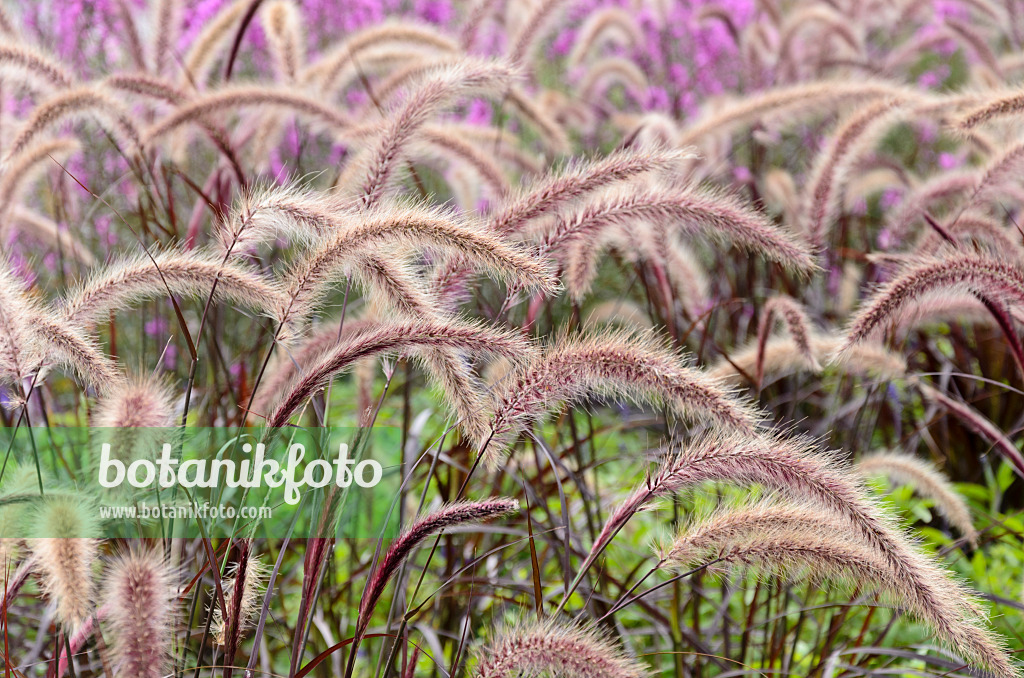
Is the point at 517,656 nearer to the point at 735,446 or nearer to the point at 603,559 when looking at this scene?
the point at 735,446

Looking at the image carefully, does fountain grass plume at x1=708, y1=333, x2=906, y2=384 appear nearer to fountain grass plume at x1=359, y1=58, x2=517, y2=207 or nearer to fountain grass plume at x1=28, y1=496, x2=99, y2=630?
fountain grass plume at x1=359, y1=58, x2=517, y2=207

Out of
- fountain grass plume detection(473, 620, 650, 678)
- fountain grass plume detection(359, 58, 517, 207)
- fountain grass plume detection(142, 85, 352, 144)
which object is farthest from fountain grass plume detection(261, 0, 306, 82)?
fountain grass plume detection(473, 620, 650, 678)

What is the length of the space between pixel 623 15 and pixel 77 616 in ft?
14.0

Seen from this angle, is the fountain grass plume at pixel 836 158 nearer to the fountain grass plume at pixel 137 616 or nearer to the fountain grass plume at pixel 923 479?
the fountain grass plume at pixel 923 479

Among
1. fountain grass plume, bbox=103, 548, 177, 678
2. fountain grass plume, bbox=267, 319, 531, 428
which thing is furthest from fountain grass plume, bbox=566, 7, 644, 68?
fountain grass plume, bbox=103, 548, 177, 678

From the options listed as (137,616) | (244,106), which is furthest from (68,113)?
(137,616)

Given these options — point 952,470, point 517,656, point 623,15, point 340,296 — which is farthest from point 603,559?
point 623,15

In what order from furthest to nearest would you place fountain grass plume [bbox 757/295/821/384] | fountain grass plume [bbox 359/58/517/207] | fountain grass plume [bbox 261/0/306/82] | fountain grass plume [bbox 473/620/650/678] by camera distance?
fountain grass plume [bbox 261/0/306/82], fountain grass plume [bbox 757/295/821/384], fountain grass plume [bbox 359/58/517/207], fountain grass plume [bbox 473/620/650/678]

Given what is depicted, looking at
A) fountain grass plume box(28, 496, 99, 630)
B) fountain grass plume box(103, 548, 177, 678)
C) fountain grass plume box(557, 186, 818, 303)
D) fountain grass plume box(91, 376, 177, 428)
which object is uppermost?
fountain grass plume box(557, 186, 818, 303)

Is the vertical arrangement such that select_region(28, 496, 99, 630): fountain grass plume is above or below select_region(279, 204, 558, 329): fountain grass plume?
below

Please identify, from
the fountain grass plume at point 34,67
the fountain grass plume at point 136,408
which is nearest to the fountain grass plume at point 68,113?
the fountain grass plume at point 34,67

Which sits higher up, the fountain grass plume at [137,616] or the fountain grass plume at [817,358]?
the fountain grass plume at [817,358]

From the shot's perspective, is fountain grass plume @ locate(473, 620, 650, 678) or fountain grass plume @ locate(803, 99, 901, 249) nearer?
fountain grass plume @ locate(473, 620, 650, 678)

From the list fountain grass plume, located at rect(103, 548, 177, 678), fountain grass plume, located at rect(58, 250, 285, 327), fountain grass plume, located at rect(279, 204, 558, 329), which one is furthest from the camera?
fountain grass plume, located at rect(58, 250, 285, 327)
